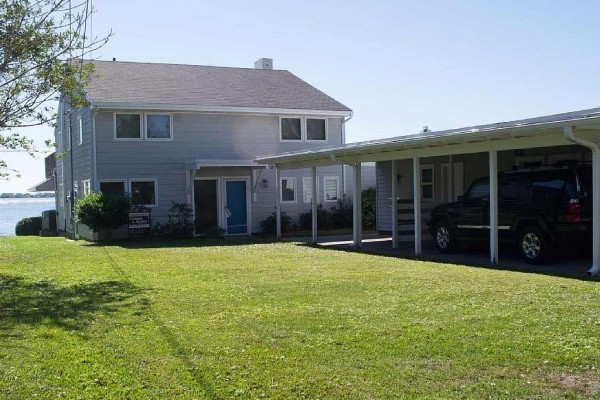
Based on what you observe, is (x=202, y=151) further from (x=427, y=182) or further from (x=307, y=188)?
(x=427, y=182)

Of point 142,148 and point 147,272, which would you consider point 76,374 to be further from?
point 142,148

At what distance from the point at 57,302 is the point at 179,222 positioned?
522 inches

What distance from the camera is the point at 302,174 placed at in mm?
25219

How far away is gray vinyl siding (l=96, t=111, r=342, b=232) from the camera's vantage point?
862 inches

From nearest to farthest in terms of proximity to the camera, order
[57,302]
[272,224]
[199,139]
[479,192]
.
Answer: [57,302]
[479,192]
[199,139]
[272,224]

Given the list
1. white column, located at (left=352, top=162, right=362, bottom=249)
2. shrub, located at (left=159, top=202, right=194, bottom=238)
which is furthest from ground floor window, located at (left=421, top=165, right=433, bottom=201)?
shrub, located at (left=159, top=202, right=194, bottom=238)

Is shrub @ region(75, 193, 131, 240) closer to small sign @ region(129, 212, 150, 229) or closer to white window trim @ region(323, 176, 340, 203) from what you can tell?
small sign @ region(129, 212, 150, 229)

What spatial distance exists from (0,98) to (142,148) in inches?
375

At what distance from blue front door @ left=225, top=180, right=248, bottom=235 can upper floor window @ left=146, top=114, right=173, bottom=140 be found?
281cm

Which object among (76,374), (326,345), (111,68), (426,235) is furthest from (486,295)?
(111,68)

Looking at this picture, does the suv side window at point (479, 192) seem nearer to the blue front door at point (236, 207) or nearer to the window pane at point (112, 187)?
the blue front door at point (236, 207)

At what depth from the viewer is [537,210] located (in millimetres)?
12508

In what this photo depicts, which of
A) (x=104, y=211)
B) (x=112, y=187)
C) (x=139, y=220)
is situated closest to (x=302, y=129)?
(x=139, y=220)

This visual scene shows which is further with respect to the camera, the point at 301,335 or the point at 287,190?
the point at 287,190
